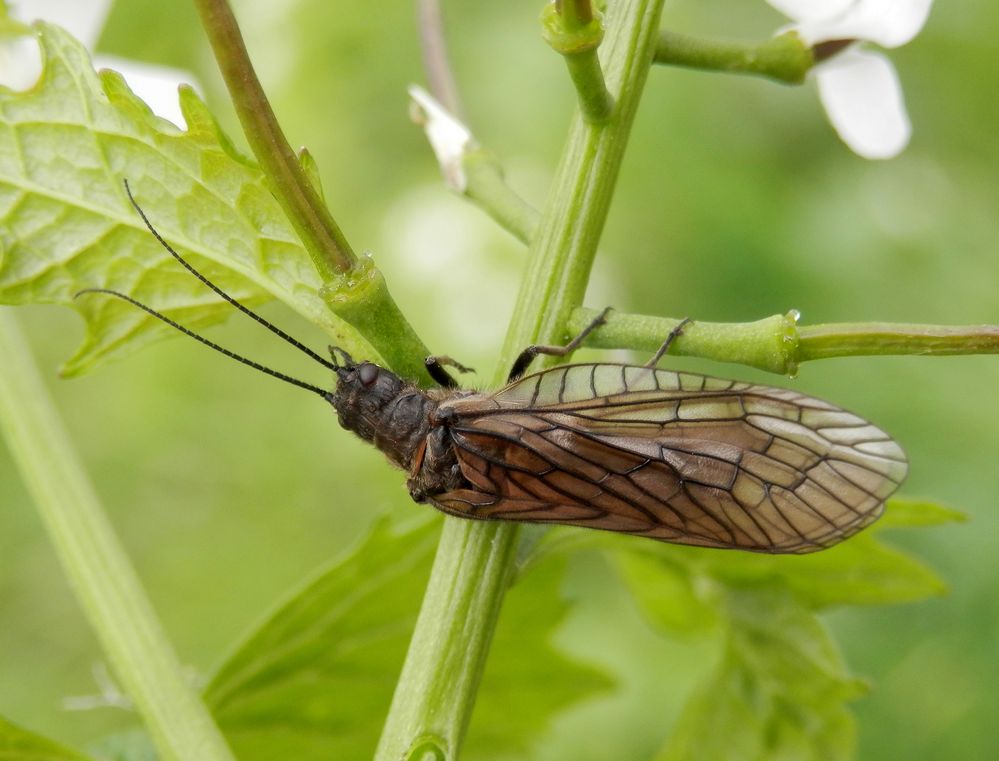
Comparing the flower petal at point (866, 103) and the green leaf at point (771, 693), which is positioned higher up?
the flower petal at point (866, 103)

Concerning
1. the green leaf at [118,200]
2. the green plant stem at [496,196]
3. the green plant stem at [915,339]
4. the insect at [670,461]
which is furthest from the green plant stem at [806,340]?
the green leaf at [118,200]

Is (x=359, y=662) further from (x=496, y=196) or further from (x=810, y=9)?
(x=810, y=9)

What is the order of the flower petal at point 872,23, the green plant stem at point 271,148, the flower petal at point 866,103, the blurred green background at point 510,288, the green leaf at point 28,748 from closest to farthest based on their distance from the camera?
the green plant stem at point 271,148 < the green leaf at point 28,748 < the flower petal at point 872,23 < the flower petal at point 866,103 < the blurred green background at point 510,288

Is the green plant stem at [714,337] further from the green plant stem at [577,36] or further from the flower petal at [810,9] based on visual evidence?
the flower petal at [810,9]

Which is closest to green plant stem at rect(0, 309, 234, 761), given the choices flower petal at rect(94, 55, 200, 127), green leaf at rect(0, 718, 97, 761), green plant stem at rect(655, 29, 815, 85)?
green leaf at rect(0, 718, 97, 761)

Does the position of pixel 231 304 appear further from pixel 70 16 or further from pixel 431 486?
pixel 70 16

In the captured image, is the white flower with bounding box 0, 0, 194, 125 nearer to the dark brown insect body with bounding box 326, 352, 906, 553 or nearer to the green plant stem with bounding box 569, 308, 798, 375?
the dark brown insect body with bounding box 326, 352, 906, 553

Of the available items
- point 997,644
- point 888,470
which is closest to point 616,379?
point 888,470
